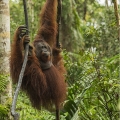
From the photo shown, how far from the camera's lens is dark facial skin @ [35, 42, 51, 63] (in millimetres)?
3312

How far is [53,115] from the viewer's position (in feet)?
15.6

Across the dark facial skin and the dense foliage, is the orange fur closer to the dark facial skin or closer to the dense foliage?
the dark facial skin

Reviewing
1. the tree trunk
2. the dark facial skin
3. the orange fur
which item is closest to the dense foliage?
the tree trunk


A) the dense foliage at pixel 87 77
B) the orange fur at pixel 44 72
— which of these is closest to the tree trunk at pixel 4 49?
the dense foliage at pixel 87 77

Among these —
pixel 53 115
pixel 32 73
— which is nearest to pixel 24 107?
pixel 53 115

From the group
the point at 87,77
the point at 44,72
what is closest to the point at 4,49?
the point at 44,72

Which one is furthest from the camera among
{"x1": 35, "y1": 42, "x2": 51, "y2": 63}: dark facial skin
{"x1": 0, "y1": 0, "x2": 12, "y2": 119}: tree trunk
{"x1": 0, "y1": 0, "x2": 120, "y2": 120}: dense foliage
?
{"x1": 0, "y1": 0, "x2": 12, "y2": 119}: tree trunk

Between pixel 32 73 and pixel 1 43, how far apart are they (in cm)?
115

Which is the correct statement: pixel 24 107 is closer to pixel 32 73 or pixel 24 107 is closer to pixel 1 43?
pixel 1 43

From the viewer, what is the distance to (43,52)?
329 cm

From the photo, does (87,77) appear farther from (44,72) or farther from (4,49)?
(4,49)

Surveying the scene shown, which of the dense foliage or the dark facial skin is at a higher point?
the dark facial skin

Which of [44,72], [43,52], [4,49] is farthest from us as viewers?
[4,49]

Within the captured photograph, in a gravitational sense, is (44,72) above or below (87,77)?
above
